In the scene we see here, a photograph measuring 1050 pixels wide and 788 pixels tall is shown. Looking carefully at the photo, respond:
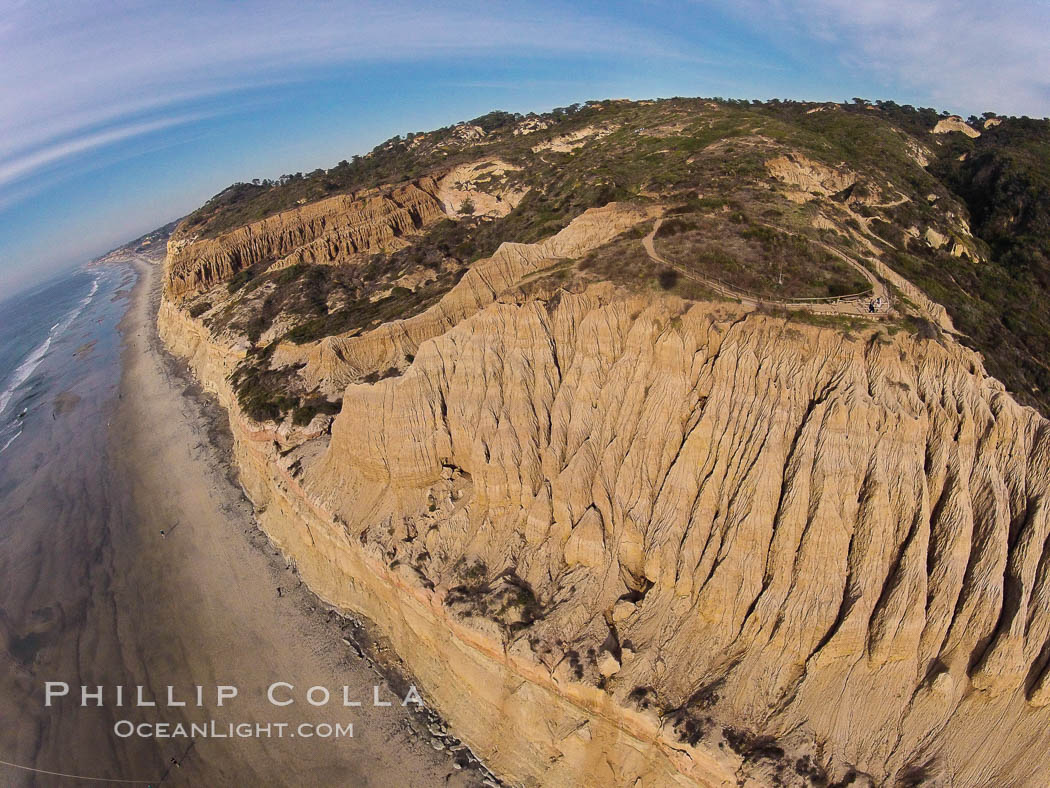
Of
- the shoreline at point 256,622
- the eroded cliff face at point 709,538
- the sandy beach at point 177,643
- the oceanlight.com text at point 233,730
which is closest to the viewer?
the eroded cliff face at point 709,538

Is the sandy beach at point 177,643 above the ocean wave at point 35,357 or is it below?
below

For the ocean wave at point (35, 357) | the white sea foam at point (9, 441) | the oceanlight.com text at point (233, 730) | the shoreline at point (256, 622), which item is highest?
the ocean wave at point (35, 357)

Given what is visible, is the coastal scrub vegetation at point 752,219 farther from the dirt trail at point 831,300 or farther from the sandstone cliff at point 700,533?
the sandstone cliff at point 700,533

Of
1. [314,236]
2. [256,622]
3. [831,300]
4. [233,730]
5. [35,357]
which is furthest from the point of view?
[35,357]

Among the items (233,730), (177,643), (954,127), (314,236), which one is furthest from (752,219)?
(954,127)

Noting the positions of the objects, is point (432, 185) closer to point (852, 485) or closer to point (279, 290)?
point (279, 290)

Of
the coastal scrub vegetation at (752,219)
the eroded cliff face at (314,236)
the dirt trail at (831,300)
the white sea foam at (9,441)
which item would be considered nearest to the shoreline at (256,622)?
the white sea foam at (9,441)

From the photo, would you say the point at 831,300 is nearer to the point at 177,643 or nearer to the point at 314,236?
the point at 177,643
